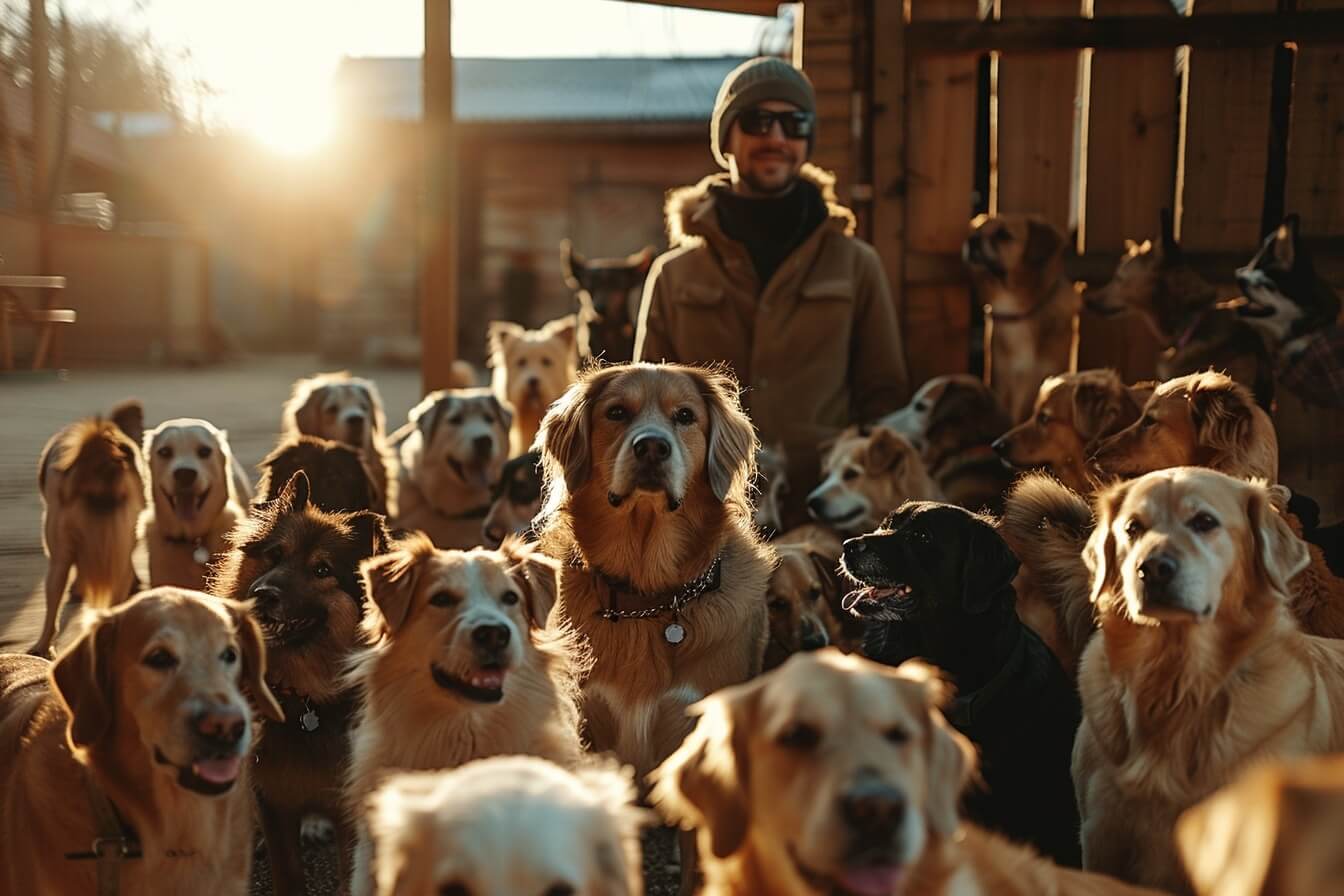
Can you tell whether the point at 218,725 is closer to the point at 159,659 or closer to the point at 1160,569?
the point at 159,659

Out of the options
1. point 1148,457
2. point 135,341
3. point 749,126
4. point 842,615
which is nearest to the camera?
point 1148,457

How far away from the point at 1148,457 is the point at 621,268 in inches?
256

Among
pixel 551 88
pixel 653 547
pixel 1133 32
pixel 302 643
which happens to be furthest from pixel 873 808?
pixel 551 88

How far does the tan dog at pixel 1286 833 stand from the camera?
1.67m

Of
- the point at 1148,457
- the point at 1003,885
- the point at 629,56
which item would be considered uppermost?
the point at 629,56

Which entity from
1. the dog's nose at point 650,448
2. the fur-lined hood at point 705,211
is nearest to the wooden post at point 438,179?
the fur-lined hood at point 705,211

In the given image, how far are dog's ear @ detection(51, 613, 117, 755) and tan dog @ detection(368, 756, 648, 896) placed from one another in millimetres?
991

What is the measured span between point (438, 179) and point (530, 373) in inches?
70.9

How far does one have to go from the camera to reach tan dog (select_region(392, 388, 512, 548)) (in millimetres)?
7449

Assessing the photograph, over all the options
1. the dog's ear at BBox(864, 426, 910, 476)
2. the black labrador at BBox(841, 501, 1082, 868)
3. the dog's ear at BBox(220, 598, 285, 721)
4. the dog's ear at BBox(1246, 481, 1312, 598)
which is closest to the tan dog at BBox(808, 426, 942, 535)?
the dog's ear at BBox(864, 426, 910, 476)

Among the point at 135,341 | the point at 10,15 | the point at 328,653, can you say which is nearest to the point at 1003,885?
the point at 328,653

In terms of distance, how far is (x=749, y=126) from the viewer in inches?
239

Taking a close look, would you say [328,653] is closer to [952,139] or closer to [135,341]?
[952,139]

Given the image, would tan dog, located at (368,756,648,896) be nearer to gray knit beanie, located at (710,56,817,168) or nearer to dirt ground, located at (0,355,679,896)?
dirt ground, located at (0,355,679,896)
